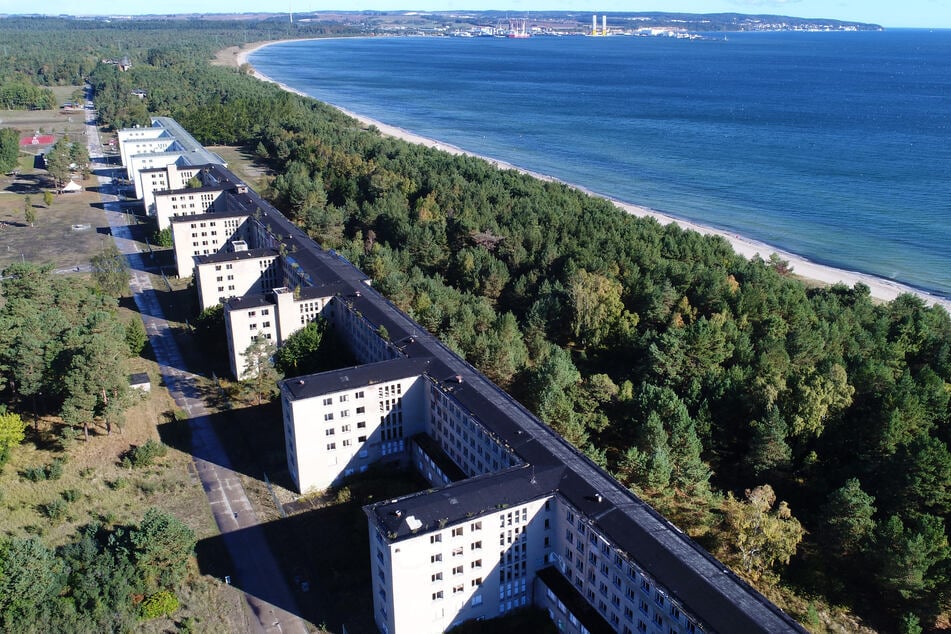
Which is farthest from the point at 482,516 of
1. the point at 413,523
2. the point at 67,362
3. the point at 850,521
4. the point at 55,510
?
the point at 67,362

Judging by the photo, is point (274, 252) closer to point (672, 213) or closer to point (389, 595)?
point (389, 595)

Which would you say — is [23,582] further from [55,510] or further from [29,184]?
[29,184]

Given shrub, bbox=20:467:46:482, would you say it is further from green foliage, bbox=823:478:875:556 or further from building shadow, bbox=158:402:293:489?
green foliage, bbox=823:478:875:556

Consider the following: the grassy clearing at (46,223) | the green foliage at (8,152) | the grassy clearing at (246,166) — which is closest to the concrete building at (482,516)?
the grassy clearing at (46,223)

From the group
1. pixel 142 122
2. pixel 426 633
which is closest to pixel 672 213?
pixel 426 633

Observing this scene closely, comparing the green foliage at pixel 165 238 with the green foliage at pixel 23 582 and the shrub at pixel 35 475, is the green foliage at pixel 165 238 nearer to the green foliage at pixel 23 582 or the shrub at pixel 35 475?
the shrub at pixel 35 475

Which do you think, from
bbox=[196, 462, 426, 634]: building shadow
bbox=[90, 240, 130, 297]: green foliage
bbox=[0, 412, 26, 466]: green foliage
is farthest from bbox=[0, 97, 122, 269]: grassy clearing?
bbox=[196, 462, 426, 634]: building shadow
